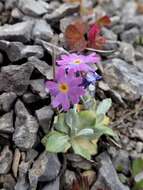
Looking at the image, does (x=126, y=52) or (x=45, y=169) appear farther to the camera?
(x=126, y=52)

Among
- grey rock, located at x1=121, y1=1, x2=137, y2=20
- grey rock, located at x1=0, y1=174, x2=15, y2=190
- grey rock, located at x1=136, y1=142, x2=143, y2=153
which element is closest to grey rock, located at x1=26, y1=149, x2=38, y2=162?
grey rock, located at x1=0, y1=174, x2=15, y2=190

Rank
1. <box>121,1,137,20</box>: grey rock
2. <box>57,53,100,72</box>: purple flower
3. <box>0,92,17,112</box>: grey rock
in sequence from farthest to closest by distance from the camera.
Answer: <box>121,1,137,20</box>: grey rock < <box>0,92,17,112</box>: grey rock < <box>57,53,100,72</box>: purple flower

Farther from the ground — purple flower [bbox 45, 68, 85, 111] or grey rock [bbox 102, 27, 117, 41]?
grey rock [bbox 102, 27, 117, 41]

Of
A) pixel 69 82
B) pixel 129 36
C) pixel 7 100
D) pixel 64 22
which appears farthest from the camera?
pixel 129 36

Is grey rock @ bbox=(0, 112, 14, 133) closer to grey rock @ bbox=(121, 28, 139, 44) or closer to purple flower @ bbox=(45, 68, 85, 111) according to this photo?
purple flower @ bbox=(45, 68, 85, 111)

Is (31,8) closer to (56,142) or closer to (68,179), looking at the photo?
(56,142)

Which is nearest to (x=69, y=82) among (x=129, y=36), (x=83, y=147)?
(x=83, y=147)

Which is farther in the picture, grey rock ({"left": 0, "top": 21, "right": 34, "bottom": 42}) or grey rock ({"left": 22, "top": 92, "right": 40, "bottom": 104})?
grey rock ({"left": 0, "top": 21, "right": 34, "bottom": 42})

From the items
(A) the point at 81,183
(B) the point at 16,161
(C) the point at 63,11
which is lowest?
(A) the point at 81,183
